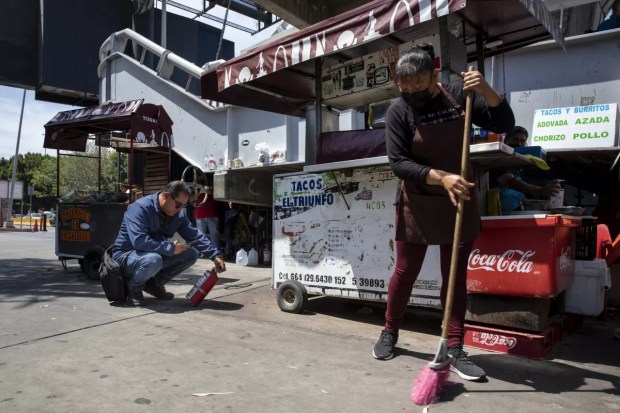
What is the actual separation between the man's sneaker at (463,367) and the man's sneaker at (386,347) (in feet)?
1.38

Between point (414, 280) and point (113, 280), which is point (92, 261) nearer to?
point (113, 280)

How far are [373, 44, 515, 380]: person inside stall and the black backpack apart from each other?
2.99 m

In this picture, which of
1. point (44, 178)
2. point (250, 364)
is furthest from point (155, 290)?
point (44, 178)

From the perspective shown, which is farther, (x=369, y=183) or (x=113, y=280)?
(x=113, y=280)

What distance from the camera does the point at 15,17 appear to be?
18734 millimetres

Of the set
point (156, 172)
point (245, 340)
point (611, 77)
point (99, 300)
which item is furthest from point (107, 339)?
point (156, 172)

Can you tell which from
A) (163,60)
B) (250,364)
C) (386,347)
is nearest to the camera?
(250,364)

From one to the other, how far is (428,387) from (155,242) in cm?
307

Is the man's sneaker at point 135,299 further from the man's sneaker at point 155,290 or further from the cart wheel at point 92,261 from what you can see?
the cart wheel at point 92,261

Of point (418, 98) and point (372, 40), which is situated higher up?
point (372, 40)

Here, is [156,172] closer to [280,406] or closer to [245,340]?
[245,340]

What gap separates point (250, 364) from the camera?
2.96 m

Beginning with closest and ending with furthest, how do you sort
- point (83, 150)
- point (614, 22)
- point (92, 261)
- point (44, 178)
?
point (614, 22) < point (92, 261) < point (83, 150) < point (44, 178)

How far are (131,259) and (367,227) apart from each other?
230cm
